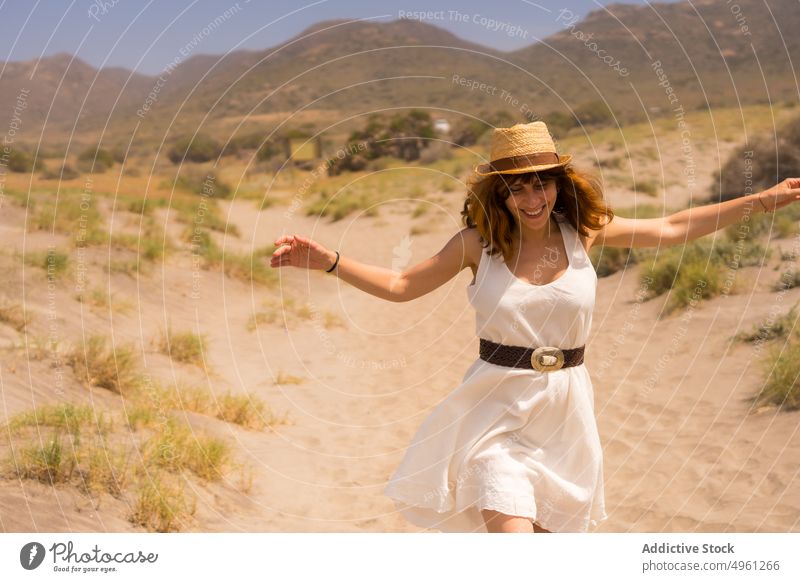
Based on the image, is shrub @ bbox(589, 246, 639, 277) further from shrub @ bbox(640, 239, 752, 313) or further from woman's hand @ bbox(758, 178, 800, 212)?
woman's hand @ bbox(758, 178, 800, 212)

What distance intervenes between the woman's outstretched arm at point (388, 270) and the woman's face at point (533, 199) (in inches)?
10.6

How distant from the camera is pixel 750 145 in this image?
2509 centimetres

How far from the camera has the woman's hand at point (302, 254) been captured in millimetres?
4574

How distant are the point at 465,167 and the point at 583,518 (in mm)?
32806

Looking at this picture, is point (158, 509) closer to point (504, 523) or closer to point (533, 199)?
point (504, 523)

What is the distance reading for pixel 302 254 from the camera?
4.64m

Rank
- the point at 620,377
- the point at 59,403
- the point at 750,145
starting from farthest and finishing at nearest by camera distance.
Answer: the point at 750,145, the point at 620,377, the point at 59,403

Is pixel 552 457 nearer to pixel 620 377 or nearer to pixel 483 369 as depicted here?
pixel 483 369

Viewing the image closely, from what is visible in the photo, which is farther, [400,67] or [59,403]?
[400,67]

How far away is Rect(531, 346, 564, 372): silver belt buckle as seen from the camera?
14.5 feet

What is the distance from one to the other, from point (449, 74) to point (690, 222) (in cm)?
6551

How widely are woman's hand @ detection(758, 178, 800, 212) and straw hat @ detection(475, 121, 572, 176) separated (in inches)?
45.2

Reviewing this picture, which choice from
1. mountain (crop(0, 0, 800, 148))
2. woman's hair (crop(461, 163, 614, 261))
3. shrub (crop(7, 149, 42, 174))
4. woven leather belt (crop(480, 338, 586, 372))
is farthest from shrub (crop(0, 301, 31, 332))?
mountain (crop(0, 0, 800, 148))
